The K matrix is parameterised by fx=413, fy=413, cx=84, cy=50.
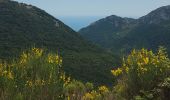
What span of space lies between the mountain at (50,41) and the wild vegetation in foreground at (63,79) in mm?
41238

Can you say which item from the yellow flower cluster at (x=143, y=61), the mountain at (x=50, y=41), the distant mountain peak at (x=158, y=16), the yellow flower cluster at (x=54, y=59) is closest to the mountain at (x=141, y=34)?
the distant mountain peak at (x=158, y=16)

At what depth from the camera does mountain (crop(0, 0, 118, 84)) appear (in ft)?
182

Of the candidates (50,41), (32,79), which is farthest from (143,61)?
(50,41)

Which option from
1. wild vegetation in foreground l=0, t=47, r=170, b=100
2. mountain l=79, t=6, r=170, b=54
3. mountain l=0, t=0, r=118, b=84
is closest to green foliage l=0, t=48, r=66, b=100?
wild vegetation in foreground l=0, t=47, r=170, b=100

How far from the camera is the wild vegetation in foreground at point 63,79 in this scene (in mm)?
5668

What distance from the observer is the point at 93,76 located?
5472 cm

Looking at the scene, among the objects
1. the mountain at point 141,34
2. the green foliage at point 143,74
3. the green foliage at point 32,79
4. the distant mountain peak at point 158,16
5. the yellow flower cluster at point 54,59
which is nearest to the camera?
the green foliage at point 32,79

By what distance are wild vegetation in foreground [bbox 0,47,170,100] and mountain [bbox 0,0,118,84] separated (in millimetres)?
41238

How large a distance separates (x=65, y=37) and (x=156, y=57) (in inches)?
2958

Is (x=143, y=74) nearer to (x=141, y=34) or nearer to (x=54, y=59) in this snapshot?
(x=54, y=59)

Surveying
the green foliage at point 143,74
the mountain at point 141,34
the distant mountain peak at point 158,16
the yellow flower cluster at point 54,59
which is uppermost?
the distant mountain peak at point 158,16

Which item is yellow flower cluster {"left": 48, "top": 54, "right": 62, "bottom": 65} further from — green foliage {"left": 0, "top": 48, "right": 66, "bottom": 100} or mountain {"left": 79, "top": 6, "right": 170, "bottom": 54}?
mountain {"left": 79, "top": 6, "right": 170, "bottom": 54}

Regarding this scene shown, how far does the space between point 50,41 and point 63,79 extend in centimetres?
6774

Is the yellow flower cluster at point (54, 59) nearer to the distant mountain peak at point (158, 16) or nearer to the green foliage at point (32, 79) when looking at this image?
the green foliage at point (32, 79)
